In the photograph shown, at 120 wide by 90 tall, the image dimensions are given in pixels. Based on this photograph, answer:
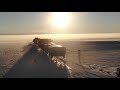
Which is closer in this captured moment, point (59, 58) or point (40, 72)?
point (40, 72)

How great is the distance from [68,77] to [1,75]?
6.61 ft

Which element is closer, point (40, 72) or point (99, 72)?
point (40, 72)
